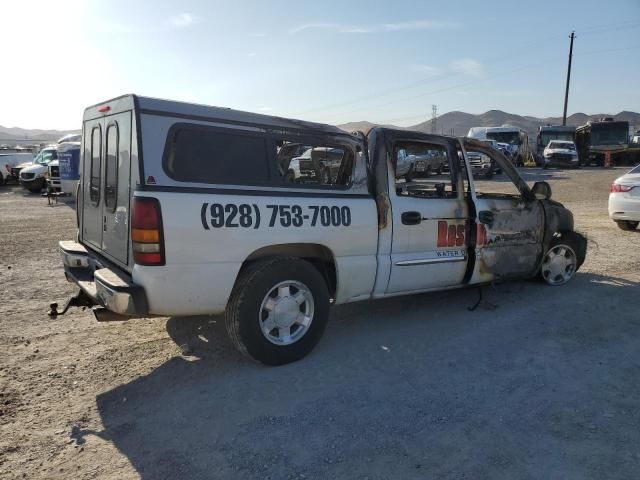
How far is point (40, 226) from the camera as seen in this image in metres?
11.7

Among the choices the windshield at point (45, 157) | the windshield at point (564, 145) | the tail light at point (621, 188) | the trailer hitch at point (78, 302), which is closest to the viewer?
the trailer hitch at point (78, 302)

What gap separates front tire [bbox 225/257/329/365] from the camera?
12.3 feet

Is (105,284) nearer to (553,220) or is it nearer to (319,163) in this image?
(319,163)

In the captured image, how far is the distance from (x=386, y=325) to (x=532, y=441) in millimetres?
2103

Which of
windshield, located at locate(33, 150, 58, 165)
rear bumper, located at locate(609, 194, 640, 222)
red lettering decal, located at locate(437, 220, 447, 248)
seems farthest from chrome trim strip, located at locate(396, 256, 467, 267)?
windshield, located at locate(33, 150, 58, 165)

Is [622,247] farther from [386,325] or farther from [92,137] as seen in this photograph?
[92,137]

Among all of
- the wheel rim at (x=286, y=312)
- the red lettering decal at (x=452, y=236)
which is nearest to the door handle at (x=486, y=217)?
the red lettering decal at (x=452, y=236)

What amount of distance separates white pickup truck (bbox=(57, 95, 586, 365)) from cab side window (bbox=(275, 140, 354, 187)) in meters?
0.02

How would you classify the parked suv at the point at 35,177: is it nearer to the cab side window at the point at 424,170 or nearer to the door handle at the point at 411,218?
the cab side window at the point at 424,170

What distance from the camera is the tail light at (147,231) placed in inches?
129

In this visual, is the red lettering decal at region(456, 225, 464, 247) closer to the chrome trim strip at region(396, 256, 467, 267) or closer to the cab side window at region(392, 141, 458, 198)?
the chrome trim strip at region(396, 256, 467, 267)

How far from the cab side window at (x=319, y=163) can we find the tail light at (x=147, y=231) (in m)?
1.27

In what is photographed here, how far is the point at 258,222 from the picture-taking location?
3.71 metres

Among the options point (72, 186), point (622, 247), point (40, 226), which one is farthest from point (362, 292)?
point (72, 186)
